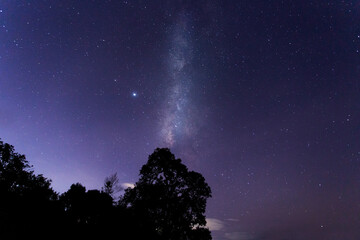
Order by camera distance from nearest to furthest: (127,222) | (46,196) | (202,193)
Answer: (127,222)
(202,193)
(46,196)

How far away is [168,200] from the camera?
Answer: 84.3ft

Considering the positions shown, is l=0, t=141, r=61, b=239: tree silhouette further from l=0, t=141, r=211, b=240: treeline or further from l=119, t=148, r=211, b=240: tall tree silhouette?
l=119, t=148, r=211, b=240: tall tree silhouette

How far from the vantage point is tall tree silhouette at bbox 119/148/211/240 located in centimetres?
2498

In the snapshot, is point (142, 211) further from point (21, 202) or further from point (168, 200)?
point (21, 202)

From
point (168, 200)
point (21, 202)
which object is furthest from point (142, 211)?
point (21, 202)

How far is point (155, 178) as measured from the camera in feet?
88.2

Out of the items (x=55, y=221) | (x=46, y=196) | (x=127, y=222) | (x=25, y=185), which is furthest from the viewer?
(x=25, y=185)

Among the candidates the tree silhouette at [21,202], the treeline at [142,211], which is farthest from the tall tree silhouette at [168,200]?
the tree silhouette at [21,202]

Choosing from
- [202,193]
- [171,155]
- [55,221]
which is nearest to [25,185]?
[55,221]

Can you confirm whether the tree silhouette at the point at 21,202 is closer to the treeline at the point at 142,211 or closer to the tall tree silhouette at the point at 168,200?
the treeline at the point at 142,211

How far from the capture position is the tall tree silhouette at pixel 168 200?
2498 cm

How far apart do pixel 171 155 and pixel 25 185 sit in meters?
20.8

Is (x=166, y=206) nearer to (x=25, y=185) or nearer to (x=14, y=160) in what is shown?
(x=25, y=185)

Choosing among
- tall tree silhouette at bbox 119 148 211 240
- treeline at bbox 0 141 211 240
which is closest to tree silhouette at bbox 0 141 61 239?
treeline at bbox 0 141 211 240
